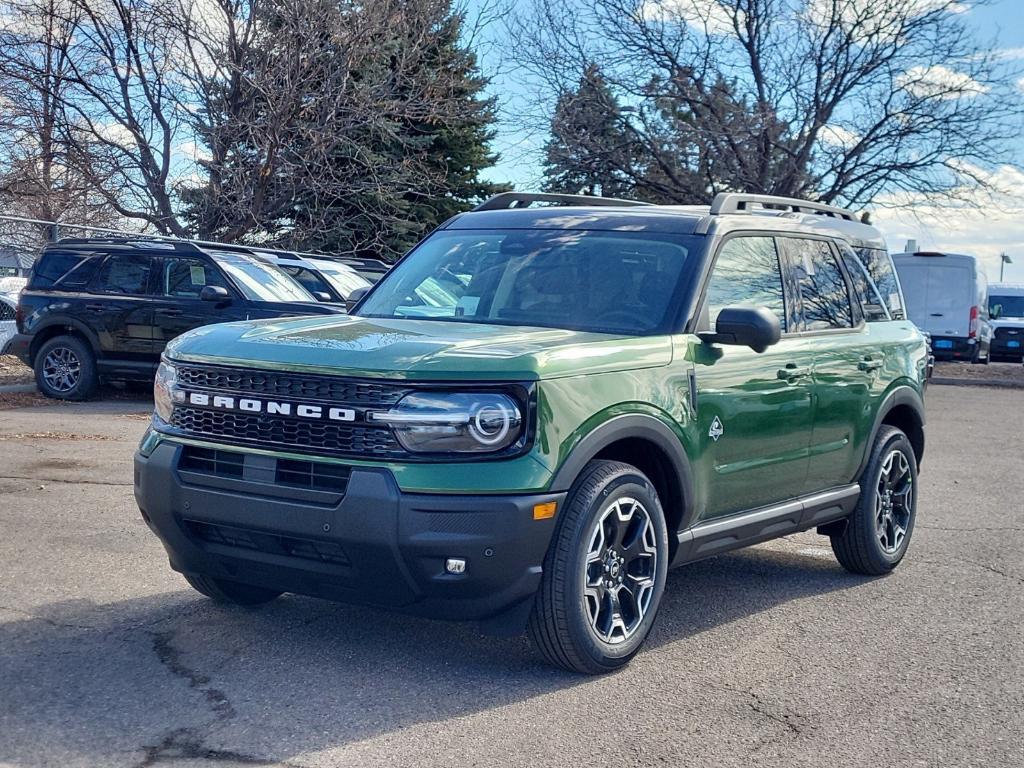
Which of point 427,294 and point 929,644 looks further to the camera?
point 427,294

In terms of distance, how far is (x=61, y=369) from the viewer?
1431 centimetres

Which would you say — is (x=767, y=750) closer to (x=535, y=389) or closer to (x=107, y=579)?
(x=535, y=389)

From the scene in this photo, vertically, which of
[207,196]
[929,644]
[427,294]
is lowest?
[929,644]

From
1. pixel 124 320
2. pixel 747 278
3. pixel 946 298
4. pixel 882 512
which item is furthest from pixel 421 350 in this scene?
pixel 946 298

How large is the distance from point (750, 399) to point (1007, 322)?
100 feet

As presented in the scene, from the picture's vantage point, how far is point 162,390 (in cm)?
505

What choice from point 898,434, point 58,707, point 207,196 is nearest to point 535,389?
point 58,707

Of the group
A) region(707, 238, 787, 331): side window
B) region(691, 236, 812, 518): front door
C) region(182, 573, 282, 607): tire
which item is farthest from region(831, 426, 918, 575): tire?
region(182, 573, 282, 607): tire

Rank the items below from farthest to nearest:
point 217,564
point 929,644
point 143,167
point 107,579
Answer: point 143,167
point 107,579
point 929,644
point 217,564

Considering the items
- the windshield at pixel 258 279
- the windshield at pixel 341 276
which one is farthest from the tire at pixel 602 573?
the windshield at pixel 341 276

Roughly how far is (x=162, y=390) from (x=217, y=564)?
0.77m

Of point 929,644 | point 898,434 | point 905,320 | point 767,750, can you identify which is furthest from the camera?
point 905,320

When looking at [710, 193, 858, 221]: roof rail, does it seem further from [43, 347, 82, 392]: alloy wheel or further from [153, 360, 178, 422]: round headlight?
[43, 347, 82, 392]: alloy wheel

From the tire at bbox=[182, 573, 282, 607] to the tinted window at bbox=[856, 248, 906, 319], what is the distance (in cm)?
413
